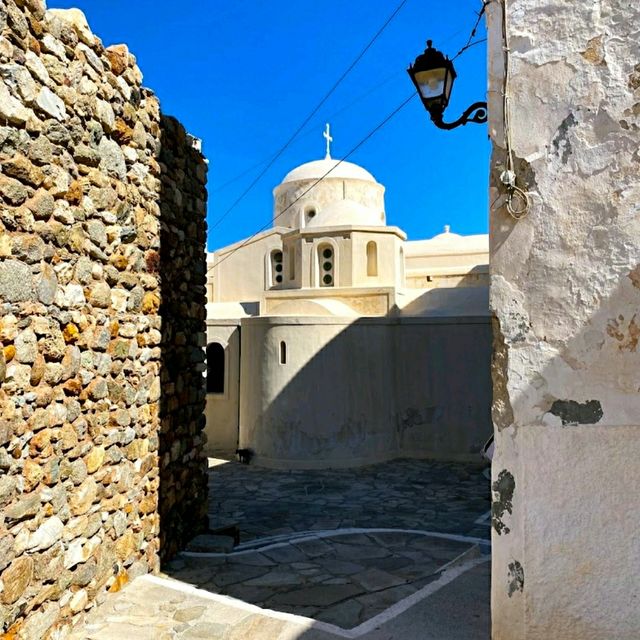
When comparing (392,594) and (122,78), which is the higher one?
(122,78)

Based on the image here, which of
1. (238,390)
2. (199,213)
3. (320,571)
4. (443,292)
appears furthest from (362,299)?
(320,571)

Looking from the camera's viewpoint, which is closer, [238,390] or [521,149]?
[521,149]

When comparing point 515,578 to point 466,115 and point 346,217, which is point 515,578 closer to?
point 466,115

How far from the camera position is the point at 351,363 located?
455 inches

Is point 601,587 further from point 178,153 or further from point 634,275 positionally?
point 178,153

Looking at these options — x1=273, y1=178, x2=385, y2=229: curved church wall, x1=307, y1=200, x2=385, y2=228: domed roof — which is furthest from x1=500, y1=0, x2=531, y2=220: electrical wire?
x1=273, y1=178, x2=385, y2=229: curved church wall

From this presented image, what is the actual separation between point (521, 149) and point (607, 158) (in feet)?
1.10

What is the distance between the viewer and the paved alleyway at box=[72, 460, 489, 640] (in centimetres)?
344

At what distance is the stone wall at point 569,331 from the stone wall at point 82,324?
2235mm

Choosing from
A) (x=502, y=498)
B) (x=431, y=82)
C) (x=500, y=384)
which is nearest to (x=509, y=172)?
(x=500, y=384)

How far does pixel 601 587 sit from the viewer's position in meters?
2.44

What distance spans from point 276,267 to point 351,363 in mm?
6075

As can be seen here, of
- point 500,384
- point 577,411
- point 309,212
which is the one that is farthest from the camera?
point 309,212

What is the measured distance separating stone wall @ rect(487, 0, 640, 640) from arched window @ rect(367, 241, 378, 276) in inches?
441
